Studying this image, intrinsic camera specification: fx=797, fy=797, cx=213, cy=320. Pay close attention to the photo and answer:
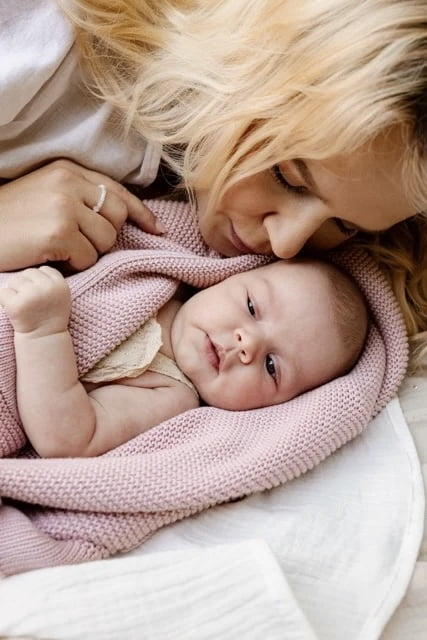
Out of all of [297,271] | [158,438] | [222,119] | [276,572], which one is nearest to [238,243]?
[297,271]

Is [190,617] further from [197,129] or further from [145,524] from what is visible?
[197,129]

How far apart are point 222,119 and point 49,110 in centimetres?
26

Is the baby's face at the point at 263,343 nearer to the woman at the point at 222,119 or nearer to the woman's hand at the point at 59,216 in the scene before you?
the woman at the point at 222,119

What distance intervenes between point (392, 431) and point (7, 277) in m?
0.57

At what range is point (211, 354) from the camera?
113 cm

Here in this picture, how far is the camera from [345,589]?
3.01 ft

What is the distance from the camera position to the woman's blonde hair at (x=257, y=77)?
36.0 inches

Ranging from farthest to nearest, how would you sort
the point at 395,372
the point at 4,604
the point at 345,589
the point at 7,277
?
1. the point at 395,372
2. the point at 7,277
3. the point at 345,589
4. the point at 4,604

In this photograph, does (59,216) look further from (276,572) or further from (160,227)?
(276,572)

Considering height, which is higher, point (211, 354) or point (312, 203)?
point (312, 203)

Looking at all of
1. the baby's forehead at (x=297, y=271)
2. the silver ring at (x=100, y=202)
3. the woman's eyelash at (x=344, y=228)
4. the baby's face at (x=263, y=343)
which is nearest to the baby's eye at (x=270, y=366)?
the baby's face at (x=263, y=343)

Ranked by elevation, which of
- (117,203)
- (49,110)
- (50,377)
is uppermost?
(49,110)

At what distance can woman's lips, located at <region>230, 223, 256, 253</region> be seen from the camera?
1.18 m

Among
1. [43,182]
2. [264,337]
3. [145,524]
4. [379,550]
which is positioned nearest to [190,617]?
[145,524]
